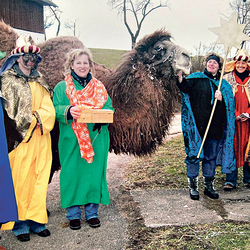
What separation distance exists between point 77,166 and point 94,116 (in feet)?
2.31

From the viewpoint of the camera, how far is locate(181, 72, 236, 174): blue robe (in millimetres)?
4086

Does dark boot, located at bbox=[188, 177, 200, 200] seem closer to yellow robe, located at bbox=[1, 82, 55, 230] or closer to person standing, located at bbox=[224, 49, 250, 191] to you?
person standing, located at bbox=[224, 49, 250, 191]

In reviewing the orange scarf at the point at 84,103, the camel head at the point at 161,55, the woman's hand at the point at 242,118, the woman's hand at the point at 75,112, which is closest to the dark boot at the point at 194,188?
the woman's hand at the point at 242,118

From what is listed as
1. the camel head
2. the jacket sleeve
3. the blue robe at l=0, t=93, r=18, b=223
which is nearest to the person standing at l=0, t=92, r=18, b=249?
the blue robe at l=0, t=93, r=18, b=223

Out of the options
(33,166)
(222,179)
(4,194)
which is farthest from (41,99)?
(222,179)

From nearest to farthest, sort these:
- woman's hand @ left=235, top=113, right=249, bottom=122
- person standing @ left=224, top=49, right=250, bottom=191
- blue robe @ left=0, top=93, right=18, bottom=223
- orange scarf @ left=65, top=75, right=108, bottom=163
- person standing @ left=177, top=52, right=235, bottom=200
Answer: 1. blue robe @ left=0, top=93, right=18, bottom=223
2. orange scarf @ left=65, top=75, right=108, bottom=163
3. person standing @ left=177, top=52, right=235, bottom=200
4. woman's hand @ left=235, top=113, right=249, bottom=122
5. person standing @ left=224, top=49, right=250, bottom=191

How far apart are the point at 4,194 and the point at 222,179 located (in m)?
3.88

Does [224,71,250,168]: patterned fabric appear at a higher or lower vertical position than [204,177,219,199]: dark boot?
higher

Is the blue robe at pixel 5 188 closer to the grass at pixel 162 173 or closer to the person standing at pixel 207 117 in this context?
the grass at pixel 162 173

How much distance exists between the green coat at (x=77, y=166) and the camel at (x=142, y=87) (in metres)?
0.51

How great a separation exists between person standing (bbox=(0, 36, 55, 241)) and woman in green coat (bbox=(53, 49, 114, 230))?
22cm

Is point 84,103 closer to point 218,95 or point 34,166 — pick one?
point 34,166

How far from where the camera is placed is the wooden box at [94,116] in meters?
3.07

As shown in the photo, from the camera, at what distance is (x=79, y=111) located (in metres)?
3.08
